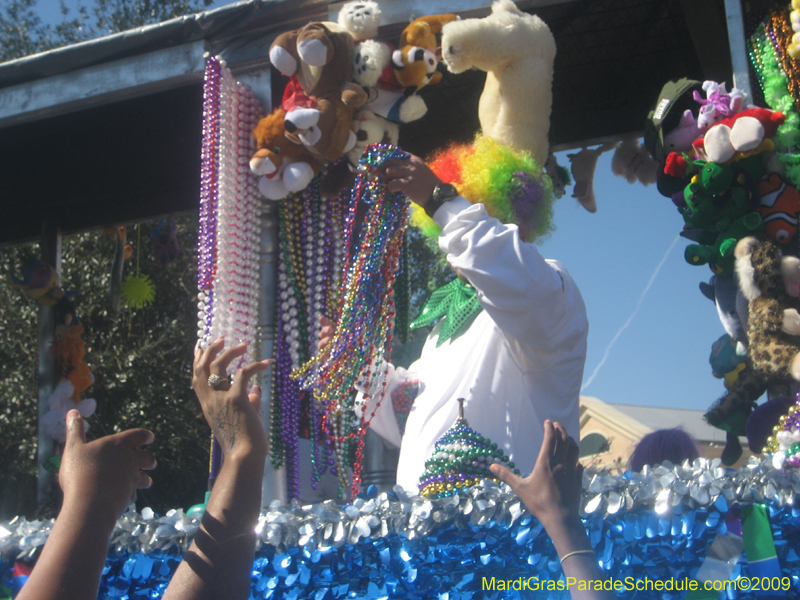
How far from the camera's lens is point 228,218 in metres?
2.89

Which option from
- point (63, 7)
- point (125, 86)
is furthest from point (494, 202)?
point (63, 7)

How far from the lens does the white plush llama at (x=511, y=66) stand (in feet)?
8.02

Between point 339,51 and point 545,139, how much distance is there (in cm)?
82

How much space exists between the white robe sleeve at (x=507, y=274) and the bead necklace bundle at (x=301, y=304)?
119cm

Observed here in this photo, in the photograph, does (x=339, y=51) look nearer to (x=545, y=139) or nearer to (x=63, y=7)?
(x=545, y=139)

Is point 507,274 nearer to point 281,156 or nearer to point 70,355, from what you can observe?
point 281,156

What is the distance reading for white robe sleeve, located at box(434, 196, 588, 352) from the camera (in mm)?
1757

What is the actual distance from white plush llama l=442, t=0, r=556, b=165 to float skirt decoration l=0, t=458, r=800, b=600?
1341mm

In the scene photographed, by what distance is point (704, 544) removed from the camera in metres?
1.31

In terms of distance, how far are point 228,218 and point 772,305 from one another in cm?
186

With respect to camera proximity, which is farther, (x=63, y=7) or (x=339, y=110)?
(x=63, y=7)

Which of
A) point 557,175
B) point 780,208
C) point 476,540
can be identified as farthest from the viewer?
point 557,175

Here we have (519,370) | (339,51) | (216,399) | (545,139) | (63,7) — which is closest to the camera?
(216,399)

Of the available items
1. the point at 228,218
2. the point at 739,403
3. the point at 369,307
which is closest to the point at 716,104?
the point at 739,403
